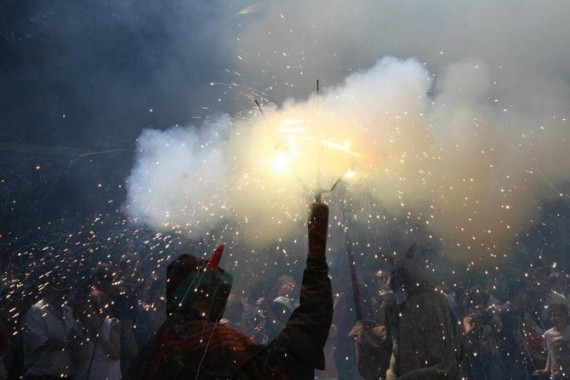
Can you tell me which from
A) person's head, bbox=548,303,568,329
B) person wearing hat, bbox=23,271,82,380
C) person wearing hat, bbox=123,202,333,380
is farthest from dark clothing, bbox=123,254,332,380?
person's head, bbox=548,303,568,329

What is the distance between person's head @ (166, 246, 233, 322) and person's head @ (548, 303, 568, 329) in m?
4.56

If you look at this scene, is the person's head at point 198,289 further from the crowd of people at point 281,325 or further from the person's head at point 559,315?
the person's head at point 559,315

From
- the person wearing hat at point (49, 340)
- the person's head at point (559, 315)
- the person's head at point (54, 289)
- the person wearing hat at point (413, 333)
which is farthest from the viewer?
the person's head at point (559, 315)

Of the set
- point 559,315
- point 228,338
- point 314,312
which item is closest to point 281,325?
point 559,315

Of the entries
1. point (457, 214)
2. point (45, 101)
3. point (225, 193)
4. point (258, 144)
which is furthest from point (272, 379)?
point (45, 101)

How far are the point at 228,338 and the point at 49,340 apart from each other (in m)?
3.00

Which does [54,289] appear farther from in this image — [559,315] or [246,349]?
[559,315]

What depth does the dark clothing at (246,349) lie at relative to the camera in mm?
1831

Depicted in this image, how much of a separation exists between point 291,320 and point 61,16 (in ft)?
32.1

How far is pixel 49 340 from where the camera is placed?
13.2 feet

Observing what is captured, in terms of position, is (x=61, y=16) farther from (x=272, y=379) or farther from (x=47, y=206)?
(x=272, y=379)

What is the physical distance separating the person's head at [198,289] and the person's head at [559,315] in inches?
179

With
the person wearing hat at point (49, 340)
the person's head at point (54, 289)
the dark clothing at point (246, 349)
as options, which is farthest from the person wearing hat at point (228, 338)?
the person's head at point (54, 289)

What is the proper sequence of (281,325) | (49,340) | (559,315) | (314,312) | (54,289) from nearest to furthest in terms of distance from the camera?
1. (314,312)
2. (49,340)
3. (54,289)
4. (559,315)
5. (281,325)
